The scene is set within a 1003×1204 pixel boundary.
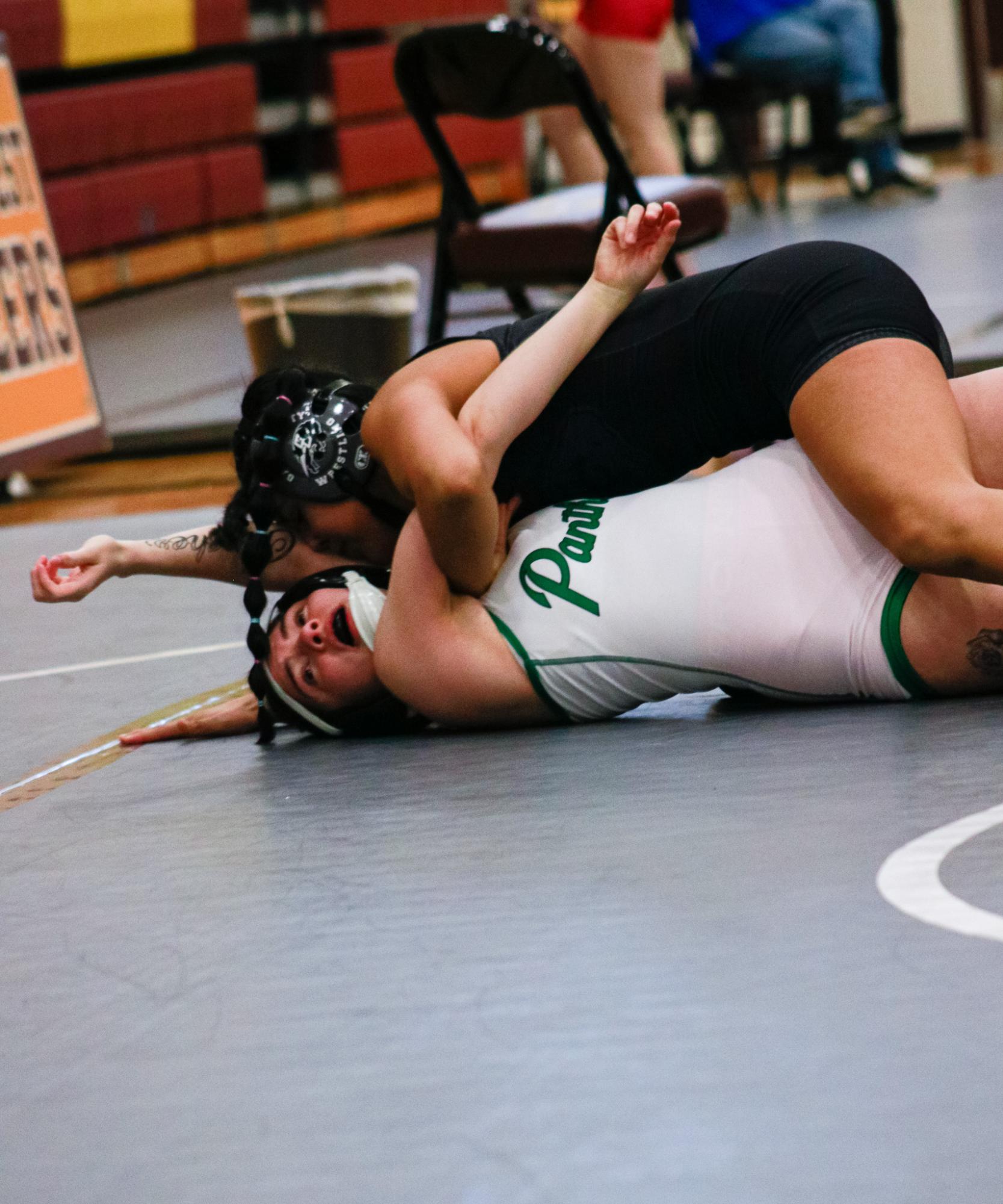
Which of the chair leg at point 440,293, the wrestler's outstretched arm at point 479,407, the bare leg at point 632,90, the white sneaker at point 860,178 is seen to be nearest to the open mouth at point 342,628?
the wrestler's outstretched arm at point 479,407

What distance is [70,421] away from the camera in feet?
12.3

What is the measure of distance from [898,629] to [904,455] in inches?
6.7

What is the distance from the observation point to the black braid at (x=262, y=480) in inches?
69.0

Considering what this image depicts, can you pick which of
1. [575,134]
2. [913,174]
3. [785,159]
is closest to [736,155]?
[785,159]

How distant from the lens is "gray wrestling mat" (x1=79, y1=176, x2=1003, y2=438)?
13.0ft

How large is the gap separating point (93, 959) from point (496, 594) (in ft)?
1.88

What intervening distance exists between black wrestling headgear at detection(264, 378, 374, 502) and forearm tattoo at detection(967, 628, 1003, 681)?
63cm

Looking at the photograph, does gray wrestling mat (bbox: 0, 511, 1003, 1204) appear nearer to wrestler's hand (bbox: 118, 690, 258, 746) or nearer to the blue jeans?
wrestler's hand (bbox: 118, 690, 258, 746)

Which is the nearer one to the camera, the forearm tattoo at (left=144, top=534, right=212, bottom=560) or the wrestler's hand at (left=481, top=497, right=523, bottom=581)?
the wrestler's hand at (left=481, top=497, right=523, bottom=581)

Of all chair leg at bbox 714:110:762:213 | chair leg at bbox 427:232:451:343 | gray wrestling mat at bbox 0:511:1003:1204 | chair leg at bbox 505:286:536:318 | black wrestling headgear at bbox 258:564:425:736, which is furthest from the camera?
chair leg at bbox 714:110:762:213

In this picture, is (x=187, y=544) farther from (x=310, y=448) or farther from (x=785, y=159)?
(x=785, y=159)

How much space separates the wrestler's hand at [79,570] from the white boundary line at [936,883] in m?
0.95

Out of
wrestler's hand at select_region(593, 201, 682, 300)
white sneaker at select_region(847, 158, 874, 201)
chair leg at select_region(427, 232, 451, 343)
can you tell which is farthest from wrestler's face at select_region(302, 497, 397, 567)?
white sneaker at select_region(847, 158, 874, 201)

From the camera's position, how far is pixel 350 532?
1.79 m
